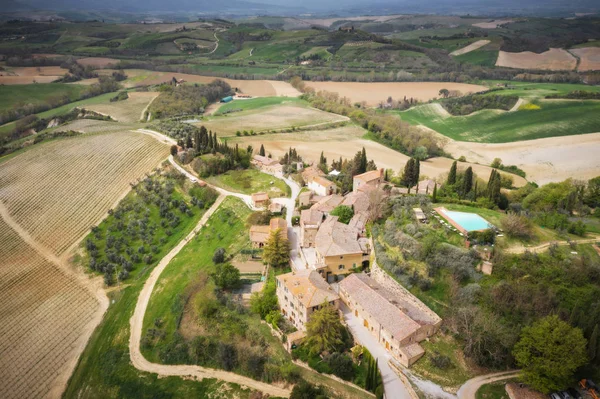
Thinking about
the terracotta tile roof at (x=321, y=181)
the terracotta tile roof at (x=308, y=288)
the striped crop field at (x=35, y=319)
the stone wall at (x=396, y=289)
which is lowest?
the striped crop field at (x=35, y=319)

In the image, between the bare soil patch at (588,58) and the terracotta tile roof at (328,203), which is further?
the bare soil patch at (588,58)

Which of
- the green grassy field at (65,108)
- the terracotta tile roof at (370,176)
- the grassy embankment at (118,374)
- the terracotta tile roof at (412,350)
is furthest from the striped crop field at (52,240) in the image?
the terracotta tile roof at (370,176)

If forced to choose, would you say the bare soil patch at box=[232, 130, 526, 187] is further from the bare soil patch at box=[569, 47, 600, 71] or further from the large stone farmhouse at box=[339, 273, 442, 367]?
the bare soil patch at box=[569, 47, 600, 71]

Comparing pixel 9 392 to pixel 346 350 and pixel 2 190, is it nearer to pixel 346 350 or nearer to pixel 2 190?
pixel 346 350

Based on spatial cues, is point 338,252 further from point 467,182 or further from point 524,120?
point 524,120

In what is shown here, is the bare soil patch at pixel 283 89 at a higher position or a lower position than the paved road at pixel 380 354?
higher

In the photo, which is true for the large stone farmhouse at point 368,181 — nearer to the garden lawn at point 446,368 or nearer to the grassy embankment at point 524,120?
the garden lawn at point 446,368

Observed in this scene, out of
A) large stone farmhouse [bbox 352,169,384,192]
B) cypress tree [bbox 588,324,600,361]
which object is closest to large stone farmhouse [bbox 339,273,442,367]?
cypress tree [bbox 588,324,600,361]
